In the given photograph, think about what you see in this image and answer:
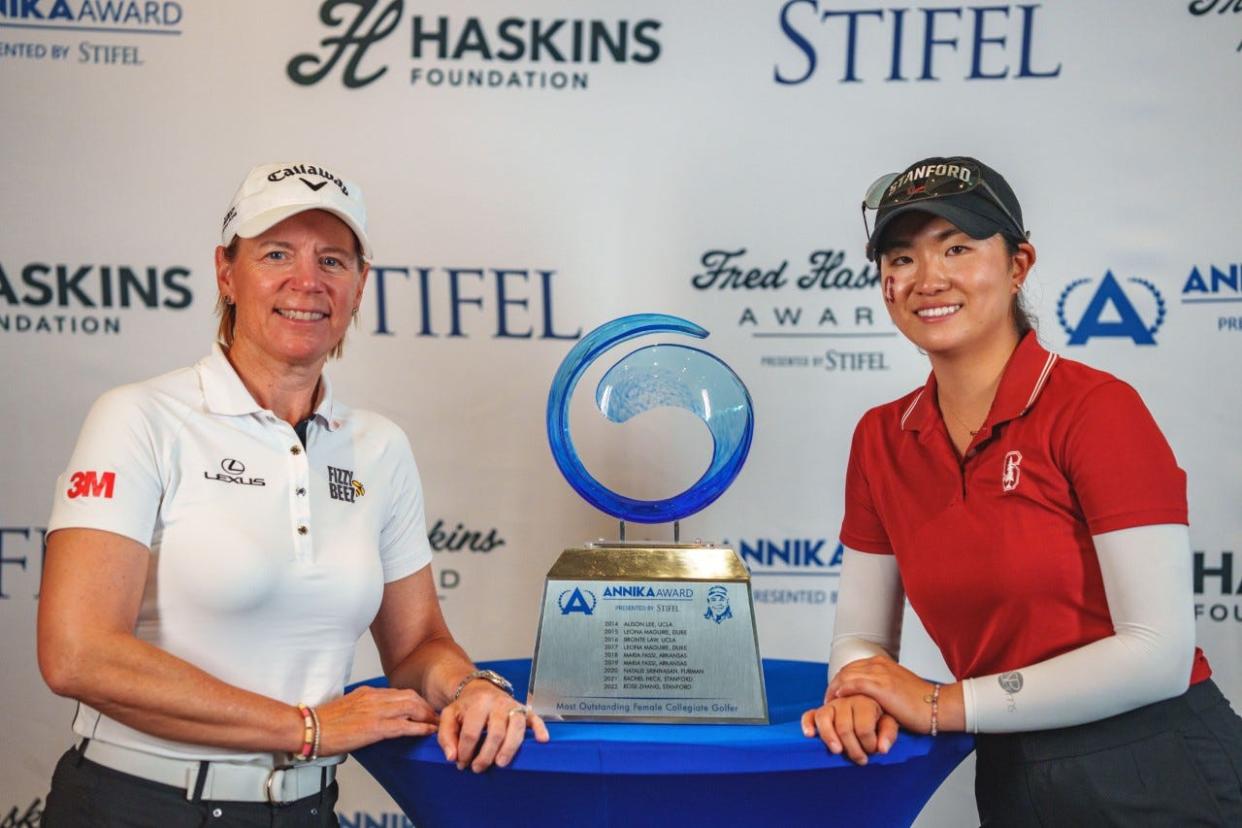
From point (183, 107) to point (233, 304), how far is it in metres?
1.21

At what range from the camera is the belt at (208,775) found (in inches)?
58.9

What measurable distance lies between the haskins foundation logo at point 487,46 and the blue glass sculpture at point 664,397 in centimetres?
124

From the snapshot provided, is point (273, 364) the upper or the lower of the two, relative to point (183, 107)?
lower

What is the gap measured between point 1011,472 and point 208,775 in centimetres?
105

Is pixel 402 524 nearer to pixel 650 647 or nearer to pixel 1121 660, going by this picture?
pixel 650 647

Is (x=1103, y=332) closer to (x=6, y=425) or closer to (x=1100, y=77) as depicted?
(x=1100, y=77)

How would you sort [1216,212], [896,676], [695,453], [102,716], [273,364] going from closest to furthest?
[896,676]
[102,716]
[273,364]
[695,453]
[1216,212]

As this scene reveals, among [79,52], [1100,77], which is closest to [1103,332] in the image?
[1100,77]

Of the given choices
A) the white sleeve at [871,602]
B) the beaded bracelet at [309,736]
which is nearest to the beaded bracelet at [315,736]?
the beaded bracelet at [309,736]

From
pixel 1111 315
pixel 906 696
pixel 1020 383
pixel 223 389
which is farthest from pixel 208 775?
pixel 1111 315

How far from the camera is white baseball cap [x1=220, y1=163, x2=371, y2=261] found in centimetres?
162

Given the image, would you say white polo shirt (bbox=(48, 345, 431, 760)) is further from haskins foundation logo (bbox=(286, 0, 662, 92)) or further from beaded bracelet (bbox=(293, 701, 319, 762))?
haskins foundation logo (bbox=(286, 0, 662, 92))

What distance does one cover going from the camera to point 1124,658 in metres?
1.40

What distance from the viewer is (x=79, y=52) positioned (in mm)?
2736
